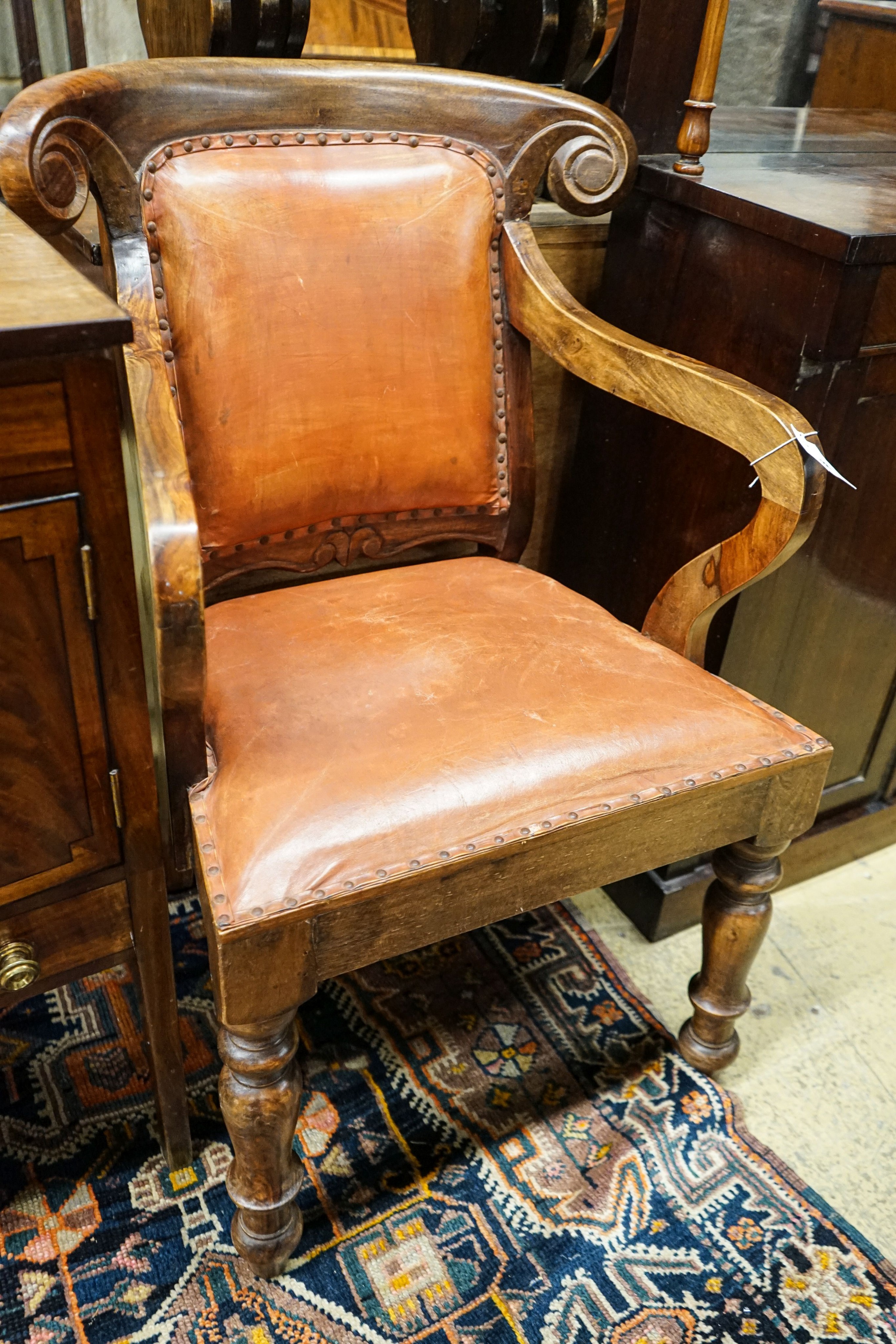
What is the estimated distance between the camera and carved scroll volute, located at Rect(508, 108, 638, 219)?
1258 millimetres

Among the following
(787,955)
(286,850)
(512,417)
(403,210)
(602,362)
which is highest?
(403,210)

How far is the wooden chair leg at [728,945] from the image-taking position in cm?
125

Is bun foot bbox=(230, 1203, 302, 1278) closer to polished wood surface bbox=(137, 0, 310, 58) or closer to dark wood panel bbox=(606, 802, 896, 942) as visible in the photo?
dark wood panel bbox=(606, 802, 896, 942)

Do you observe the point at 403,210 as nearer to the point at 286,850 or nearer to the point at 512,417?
the point at 512,417

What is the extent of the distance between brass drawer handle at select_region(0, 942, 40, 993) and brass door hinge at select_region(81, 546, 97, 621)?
336mm

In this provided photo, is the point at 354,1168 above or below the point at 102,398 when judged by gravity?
below

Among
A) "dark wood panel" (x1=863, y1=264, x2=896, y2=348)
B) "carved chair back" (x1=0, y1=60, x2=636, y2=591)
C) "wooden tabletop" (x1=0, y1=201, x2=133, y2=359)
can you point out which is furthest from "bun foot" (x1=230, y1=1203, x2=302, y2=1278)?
"dark wood panel" (x1=863, y1=264, x2=896, y2=348)

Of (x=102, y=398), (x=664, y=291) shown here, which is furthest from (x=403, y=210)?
(x=102, y=398)

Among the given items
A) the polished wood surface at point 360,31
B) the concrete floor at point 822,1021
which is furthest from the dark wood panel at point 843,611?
the polished wood surface at point 360,31

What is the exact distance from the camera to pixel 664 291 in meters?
1.43

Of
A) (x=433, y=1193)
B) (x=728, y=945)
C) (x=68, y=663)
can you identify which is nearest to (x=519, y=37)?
(x=68, y=663)

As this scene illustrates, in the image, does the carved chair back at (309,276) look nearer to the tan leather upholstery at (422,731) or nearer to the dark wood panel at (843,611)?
the tan leather upholstery at (422,731)

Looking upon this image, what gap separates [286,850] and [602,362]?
2.32ft

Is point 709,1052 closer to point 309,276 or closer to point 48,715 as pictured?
point 48,715
